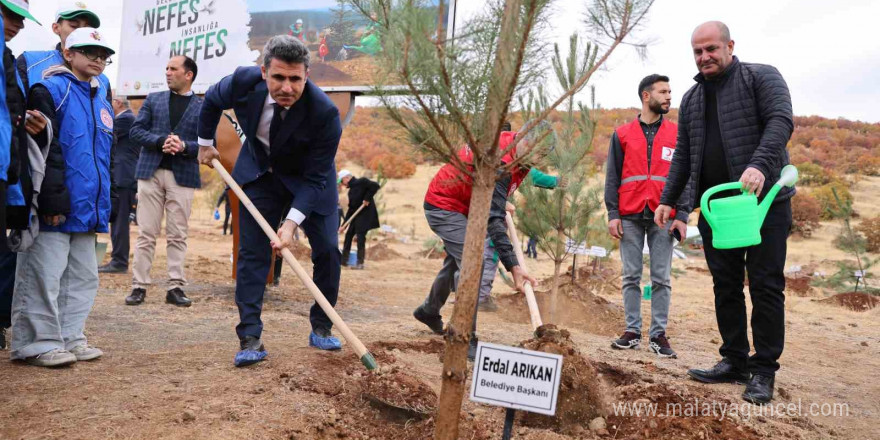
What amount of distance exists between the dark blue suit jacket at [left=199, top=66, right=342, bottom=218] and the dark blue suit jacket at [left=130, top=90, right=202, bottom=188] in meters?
→ 1.64

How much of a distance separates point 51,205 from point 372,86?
1.79 metres

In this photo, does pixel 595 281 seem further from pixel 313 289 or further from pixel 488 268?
pixel 313 289

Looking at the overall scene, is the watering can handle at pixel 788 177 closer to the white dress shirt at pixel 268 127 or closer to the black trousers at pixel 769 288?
the black trousers at pixel 769 288

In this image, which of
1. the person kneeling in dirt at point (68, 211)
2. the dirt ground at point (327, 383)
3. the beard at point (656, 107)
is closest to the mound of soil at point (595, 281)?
the dirt ground at point (327, 383)

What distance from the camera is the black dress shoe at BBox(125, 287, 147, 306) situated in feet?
16.0

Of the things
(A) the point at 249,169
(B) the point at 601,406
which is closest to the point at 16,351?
(A) the point at 249,169

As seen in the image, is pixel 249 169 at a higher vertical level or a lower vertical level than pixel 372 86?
lower

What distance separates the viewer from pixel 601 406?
295 centimetres

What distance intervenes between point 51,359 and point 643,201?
3.55 metres

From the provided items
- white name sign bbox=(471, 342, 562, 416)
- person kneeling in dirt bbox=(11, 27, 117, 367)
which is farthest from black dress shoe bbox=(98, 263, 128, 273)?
white name sign bbox=(471, 342, 562, 416)

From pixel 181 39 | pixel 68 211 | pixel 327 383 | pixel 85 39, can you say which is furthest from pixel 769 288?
pixel 181 39

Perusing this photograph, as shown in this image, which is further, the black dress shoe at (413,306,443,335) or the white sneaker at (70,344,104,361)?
the black dress shoe at (413,306,443,335)

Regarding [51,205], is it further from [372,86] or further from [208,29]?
[208,29]

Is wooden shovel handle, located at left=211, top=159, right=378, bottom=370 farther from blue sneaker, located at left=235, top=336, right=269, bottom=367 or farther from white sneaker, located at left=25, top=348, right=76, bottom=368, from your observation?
white sneaker, located at left=25, top=348, right=76, bottom=368
